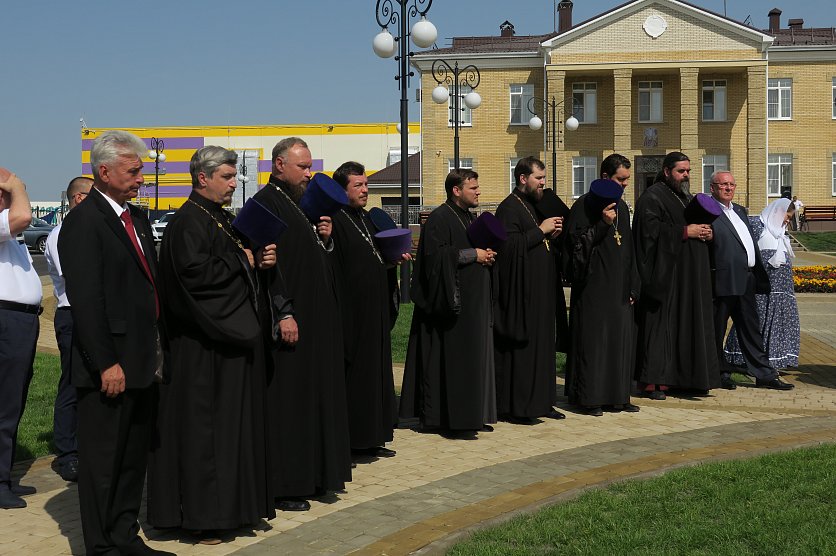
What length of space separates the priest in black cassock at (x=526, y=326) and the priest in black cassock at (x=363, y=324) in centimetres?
149

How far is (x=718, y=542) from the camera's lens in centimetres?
519

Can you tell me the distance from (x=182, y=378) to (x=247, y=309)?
499 millimetres

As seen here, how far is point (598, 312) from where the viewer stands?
30.3 feet

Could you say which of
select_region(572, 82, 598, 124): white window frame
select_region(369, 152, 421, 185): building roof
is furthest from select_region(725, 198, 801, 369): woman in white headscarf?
select_region(369, 152, 421, 185): building roof

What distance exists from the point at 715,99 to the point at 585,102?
253 inches

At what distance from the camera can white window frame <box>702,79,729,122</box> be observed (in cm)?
5122

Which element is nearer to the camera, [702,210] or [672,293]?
[702,210]

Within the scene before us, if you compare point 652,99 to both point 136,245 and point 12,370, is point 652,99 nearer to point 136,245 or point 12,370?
point 12,370

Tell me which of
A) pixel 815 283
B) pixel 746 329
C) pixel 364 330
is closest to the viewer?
pixel 364 330

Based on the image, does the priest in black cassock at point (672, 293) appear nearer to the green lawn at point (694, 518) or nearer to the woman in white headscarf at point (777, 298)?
the woman in white headscarf at point (777, 298)

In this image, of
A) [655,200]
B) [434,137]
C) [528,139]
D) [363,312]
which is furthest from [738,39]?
[363,312]

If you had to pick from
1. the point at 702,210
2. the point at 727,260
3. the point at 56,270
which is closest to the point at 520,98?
the point at 727,260

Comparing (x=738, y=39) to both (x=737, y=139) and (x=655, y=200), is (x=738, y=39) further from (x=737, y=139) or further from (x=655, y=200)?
(x=655, y=200)

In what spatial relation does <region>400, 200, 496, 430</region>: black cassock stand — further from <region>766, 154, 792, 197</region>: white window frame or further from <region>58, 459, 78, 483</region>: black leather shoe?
<region>766, 154, 792, 197</region>: white window frame
